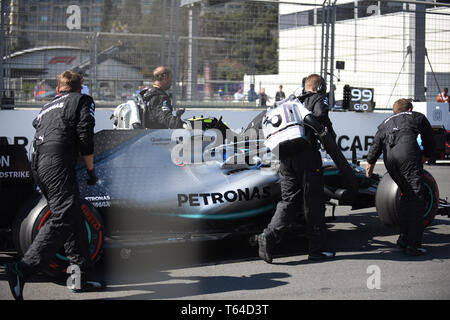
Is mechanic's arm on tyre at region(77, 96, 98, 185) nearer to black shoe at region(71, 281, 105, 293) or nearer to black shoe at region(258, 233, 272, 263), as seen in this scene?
black shoe at region(71, 281, 105, 293)

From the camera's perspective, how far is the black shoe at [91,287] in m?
4.75

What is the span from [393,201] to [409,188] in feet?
0.90

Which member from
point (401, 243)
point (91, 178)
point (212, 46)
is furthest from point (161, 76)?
point (212, 46)

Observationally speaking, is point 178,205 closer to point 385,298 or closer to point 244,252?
point 244,252

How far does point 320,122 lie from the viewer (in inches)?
236

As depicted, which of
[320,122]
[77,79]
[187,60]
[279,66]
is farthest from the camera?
[279,66]

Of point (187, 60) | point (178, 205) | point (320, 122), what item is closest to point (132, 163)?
point (178, 205)

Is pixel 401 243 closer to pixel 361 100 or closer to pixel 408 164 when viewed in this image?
pixel 408 164

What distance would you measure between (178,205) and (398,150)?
226 cm

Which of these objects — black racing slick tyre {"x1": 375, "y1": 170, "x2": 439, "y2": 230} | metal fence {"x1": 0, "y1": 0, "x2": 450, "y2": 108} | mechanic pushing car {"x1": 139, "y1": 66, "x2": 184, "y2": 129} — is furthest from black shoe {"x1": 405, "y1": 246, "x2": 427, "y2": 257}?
metal fence {"x1": 0, "y1": 0, "x2": 450, "y2": 108}

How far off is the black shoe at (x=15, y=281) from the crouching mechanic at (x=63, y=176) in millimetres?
27

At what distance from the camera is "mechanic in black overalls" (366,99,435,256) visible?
19.6ft

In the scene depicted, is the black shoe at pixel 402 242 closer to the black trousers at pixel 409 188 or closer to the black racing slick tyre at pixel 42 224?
the black trousers at pixel 409 188

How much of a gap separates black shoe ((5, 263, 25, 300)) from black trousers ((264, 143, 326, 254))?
2.26 meters
